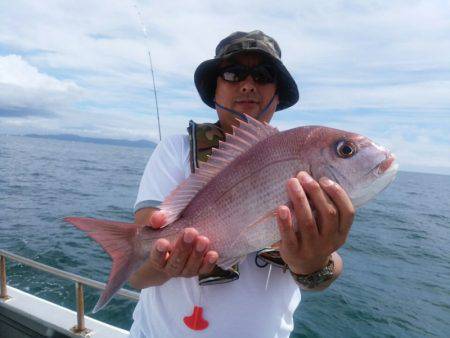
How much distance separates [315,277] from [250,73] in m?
1.52

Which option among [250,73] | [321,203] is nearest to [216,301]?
[321,203]

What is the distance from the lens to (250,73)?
2756 mm

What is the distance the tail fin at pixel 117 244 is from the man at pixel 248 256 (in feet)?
0.39

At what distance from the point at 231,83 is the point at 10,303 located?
4.12 meters

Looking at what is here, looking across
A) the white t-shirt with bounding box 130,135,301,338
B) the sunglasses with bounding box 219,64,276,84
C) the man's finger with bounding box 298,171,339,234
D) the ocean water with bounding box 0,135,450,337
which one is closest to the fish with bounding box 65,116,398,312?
the man's finger with bounding box 298,171,339,234

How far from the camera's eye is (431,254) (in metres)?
19.4

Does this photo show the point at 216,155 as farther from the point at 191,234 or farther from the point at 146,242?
the point at 146,242

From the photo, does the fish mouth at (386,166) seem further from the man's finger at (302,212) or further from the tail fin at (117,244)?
the tail fin at (117,244)

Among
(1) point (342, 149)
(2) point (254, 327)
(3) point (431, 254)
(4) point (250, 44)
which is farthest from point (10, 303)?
(3) point (431, 254)

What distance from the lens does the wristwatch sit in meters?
2.30

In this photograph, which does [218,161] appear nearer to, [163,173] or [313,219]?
[163,173]

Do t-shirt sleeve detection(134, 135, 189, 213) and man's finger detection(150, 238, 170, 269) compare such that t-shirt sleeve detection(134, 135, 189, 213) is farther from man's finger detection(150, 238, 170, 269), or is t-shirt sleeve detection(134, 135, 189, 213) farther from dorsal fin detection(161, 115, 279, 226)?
man's finger detection(150, 238, 170, 269)

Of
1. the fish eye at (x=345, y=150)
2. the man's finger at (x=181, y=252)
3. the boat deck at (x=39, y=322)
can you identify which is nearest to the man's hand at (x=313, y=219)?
the fish eye at (x=345, y=150)

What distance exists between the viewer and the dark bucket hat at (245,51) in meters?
2.71
